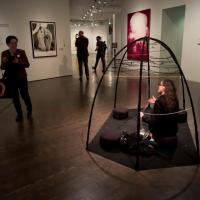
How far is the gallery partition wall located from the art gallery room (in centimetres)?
4

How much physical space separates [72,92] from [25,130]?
2674 mm

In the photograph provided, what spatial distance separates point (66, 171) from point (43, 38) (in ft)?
21.4

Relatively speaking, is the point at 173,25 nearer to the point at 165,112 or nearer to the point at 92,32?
the point at 165,112

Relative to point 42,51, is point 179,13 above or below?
above

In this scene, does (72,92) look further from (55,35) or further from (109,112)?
(55,35)

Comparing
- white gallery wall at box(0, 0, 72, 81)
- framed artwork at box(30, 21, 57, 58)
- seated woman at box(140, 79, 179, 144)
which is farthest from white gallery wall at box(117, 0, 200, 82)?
seated woman at box(140, 79, 179, 144)

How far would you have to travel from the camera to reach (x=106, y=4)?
1052 cm

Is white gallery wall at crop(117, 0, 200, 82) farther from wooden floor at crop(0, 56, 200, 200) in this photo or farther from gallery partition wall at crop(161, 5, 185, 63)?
wooden floor at crop(0, 56, 200, 200)

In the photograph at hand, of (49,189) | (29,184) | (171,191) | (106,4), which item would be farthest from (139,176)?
(106,4)

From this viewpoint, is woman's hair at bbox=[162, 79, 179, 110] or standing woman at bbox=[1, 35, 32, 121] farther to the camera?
standing woman at bbox=[1, 35, 32, 121]

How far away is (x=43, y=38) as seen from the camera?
8.00 meters

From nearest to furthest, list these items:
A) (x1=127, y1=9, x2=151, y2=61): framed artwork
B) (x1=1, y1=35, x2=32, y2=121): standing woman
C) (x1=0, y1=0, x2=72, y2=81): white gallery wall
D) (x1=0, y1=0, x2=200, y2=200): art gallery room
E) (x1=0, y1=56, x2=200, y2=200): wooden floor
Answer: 1. (x1=0, y1=56, x2=200, y2=200): wooden floor
2. (x1=0, y1=0, x2=200, y2=200): art gallery room
3. (x1=1, y1=35, x2=32, y2=121): standing woman
4. (x1=0, y1=0, x2=72, y2=81): white gallery wall
5. (x1=127, y1=9, x2=151, y2=61): framed artwork

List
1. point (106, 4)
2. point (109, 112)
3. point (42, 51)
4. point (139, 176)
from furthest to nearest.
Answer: point (106, 4)
point (42, 51)
point (109, 112)
point (139, 176)

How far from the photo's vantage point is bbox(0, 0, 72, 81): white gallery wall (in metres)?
7.04
